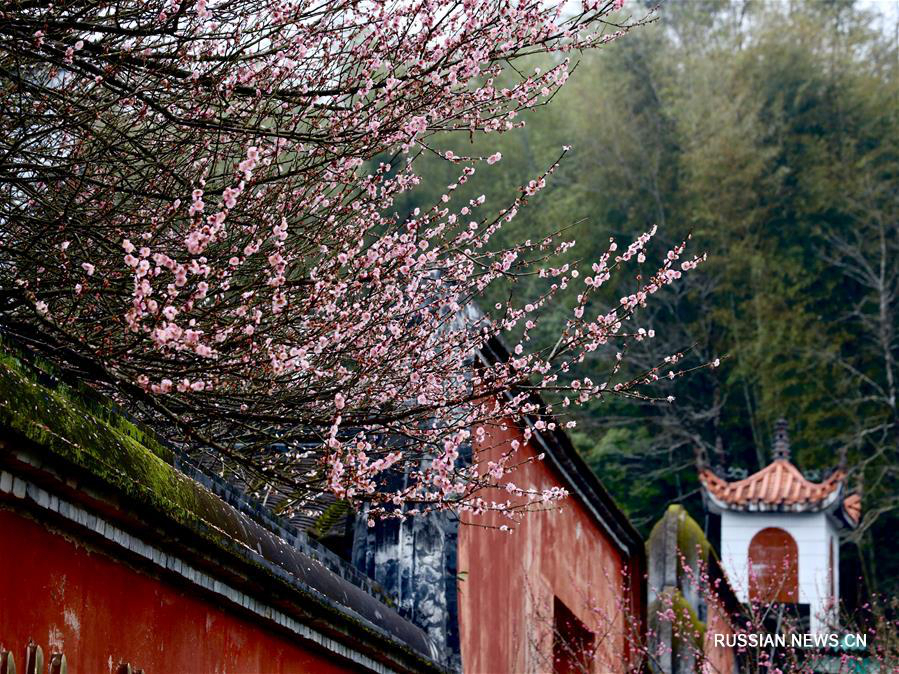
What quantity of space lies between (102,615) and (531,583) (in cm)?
702

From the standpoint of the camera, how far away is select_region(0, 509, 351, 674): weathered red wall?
3.52m

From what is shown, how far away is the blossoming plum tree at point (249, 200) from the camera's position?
511 cm

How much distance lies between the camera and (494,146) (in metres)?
39.7

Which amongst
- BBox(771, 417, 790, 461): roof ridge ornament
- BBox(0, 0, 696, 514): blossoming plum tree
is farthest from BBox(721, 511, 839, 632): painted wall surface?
BBox(0, 0, 696, 514): blossoming plum tree

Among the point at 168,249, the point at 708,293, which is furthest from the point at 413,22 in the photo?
the point at 708,293

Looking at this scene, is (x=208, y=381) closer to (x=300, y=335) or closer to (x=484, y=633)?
(x=300, y=335)

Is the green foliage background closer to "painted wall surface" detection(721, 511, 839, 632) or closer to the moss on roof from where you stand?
"painted wall surface" detection(721, 511, 839, 632)

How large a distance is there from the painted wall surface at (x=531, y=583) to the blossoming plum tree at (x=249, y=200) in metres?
1.80

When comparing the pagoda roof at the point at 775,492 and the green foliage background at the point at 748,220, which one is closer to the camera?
the pagoda roof at the point at 775,492

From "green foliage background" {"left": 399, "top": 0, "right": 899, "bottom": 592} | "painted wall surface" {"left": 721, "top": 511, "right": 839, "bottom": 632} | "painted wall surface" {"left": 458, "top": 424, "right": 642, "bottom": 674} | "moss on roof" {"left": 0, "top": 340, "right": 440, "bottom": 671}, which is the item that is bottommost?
"moss on roof" {"left": 0, "top": 340, "right": 440, "bottom": 671}

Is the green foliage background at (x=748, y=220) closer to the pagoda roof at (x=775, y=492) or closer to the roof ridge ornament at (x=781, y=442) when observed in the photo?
the roof ridge ornament at (x=781, y=442)

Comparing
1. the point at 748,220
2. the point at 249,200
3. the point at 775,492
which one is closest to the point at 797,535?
the point at 775,492

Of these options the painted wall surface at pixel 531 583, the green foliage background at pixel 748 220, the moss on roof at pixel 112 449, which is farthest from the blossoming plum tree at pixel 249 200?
the green foliage background at pixel 748 220

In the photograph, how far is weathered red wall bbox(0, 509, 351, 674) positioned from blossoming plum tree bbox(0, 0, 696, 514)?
0.73 metres
